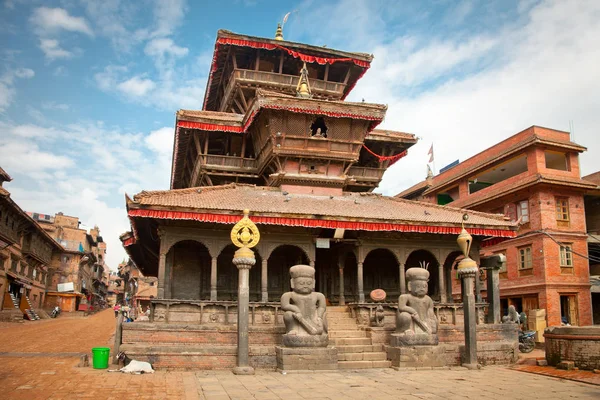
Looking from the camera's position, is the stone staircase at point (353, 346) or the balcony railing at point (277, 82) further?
the balcony railing at point (277, 82)

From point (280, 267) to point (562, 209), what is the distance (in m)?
19.8

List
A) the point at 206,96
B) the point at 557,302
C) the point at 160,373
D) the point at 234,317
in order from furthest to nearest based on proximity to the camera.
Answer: the point at 206,96 < the point at 557,302 < the point at 234,317 < the point at 160,373

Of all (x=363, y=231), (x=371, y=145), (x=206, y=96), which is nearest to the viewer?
(x=363, y=231)

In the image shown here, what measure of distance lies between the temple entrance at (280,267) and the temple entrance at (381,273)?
3.24 metres

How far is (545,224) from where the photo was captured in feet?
96.7

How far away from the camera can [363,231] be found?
59.7 ft

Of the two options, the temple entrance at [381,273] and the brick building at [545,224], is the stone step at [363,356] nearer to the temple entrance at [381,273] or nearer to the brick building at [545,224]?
the temple entrance at [381,273]

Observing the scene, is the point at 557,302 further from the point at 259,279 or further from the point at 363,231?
the point at 259,279

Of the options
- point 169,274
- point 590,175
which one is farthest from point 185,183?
point 590,175

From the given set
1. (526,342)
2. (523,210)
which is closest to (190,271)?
(526,342)

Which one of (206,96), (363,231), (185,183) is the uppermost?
(206,96)

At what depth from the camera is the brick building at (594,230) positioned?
32031mm

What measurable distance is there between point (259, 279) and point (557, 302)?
18618mm

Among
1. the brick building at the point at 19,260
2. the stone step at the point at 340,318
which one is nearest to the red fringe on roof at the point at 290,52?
the stone step at the point at 340,318
